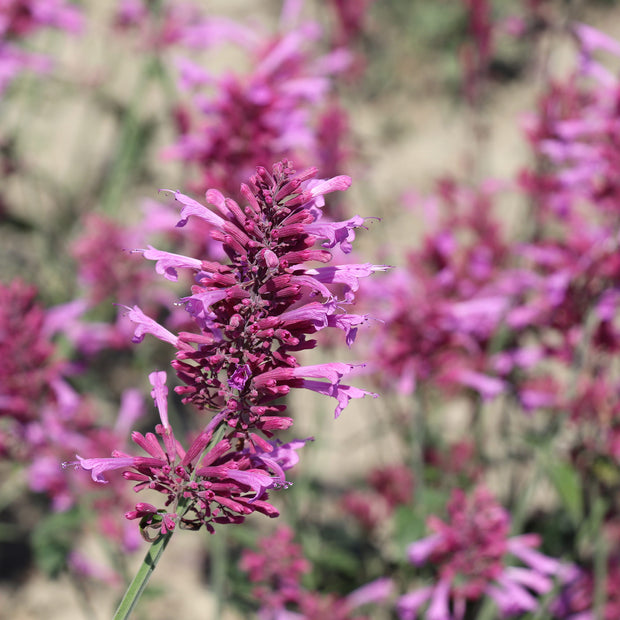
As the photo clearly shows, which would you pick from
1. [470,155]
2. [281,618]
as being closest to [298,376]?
→ [281,618]

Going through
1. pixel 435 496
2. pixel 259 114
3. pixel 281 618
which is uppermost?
pixel 259 114

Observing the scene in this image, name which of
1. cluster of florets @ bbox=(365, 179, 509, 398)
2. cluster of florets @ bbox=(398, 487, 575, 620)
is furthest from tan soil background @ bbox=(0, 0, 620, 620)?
cluster of florets @ bbox=(398, 487, 575, 620)

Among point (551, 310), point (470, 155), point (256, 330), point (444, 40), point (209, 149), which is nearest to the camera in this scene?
point (256, 330)

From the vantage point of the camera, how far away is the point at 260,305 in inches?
63.5

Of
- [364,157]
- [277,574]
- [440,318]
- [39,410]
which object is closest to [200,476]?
[277,574]

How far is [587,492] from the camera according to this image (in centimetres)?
375

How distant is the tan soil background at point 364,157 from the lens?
512cm

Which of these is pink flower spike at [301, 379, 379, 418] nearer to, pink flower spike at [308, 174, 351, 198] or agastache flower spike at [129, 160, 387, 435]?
agastache flower spike at [129, 160, 387, 435]

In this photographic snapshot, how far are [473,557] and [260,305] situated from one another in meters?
1.91

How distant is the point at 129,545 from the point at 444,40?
28.8ft

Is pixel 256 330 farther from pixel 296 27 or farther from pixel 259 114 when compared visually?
pixel 296 27

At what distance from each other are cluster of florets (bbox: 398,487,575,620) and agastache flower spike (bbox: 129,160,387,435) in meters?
1.56

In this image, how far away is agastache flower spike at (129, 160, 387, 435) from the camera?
1.60 metres

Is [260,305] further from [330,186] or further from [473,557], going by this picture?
[473,557]
